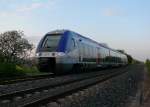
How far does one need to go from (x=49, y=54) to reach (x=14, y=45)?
20056mm

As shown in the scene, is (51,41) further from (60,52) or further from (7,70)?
(7,70)

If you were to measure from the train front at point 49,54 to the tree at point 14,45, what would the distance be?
14.2 m

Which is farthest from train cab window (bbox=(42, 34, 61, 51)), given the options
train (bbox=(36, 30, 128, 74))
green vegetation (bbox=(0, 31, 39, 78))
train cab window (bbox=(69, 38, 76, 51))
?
green vegetation (bbox=(0, 31, 39, 78))

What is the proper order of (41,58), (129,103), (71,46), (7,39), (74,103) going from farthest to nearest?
(7,39) < (71,46) < (41,58) < (129,103) < (74,103)

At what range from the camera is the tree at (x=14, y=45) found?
37719 millimetres

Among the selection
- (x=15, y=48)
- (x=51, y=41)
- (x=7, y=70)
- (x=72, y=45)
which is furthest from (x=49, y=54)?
(x=15, y=48)

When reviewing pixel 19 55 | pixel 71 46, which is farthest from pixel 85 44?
pixel 19 55

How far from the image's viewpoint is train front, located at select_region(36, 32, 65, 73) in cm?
2114

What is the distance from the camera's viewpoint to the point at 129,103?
11.1 metres

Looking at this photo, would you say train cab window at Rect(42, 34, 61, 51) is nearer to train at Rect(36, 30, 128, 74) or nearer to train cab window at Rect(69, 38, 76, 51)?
train at Rect(36, 30, 128, 74)

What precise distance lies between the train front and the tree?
14206 millimetres

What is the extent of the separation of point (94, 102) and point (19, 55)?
1135 inches

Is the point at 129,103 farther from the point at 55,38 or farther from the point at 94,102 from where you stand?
the point at 55,38

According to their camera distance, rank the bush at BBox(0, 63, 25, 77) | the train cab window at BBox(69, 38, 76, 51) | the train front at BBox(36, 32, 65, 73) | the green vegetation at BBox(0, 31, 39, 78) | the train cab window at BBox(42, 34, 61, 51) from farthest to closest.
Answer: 1. the green vegetation at BBox(0, 31, 39, 78)
2. the train cab window at BBox(69, 38, 76, 51)
3. the bush at BBox(0, 63, 25, 77)
4. the train cab window at BBox(42, 34, 61, 51)
5. the train front at BBox(36, 32, 65, 73)
